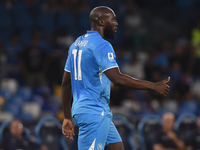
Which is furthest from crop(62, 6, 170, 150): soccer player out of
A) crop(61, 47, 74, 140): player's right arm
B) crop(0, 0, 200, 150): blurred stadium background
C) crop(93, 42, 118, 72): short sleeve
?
crop(0, 0, 200, 150): blurred stadium background

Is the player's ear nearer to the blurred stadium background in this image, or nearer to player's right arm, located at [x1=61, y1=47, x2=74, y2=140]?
player's right arm, located at [x1=61, y1=47, x2=74, y2=140]

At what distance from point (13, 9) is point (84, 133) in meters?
8.88

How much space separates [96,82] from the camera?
344cm

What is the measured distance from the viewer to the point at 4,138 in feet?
21.8

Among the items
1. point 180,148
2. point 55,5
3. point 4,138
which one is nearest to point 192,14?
point 55,5

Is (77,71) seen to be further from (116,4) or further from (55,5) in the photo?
(116,4)

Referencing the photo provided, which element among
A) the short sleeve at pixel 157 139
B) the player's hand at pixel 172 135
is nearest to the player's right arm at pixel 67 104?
the short sleeve at pixel 157 139

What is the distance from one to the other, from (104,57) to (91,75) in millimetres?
228

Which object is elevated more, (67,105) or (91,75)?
(91,75)

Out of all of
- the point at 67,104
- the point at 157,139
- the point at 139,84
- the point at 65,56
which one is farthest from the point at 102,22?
the point at 65,56

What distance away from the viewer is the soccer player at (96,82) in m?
3.28

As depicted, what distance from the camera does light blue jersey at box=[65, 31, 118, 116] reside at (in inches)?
132

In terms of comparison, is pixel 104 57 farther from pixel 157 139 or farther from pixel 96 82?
pixel 157 139

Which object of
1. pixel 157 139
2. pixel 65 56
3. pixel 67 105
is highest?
pixel 67 105
